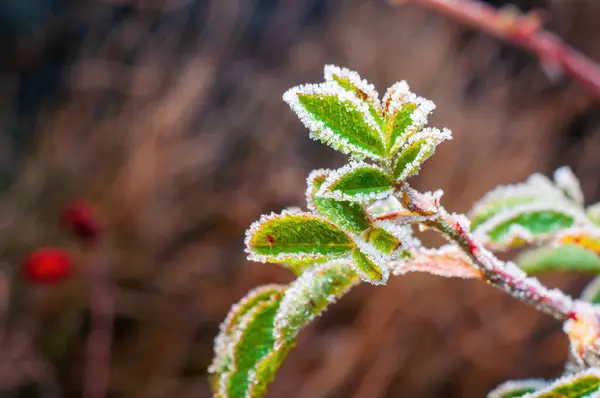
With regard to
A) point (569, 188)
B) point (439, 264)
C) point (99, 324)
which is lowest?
point (439, 264)

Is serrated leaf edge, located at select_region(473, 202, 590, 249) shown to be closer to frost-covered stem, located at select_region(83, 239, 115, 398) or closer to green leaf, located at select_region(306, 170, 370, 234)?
green leaf, located at select_region(306, 170, 370, 234)

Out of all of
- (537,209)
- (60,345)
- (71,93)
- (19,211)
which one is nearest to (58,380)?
(60,345)

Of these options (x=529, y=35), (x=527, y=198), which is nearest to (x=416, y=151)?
(x=527, y=198)

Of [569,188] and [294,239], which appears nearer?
[294,239]

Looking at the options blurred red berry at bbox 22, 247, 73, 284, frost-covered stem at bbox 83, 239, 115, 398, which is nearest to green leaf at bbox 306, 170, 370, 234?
blurred red berry at bbox 22, 247, 73, 284

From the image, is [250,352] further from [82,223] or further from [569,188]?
[82,223]

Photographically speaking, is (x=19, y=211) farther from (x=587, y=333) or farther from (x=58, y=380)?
(x=587, y=333)
